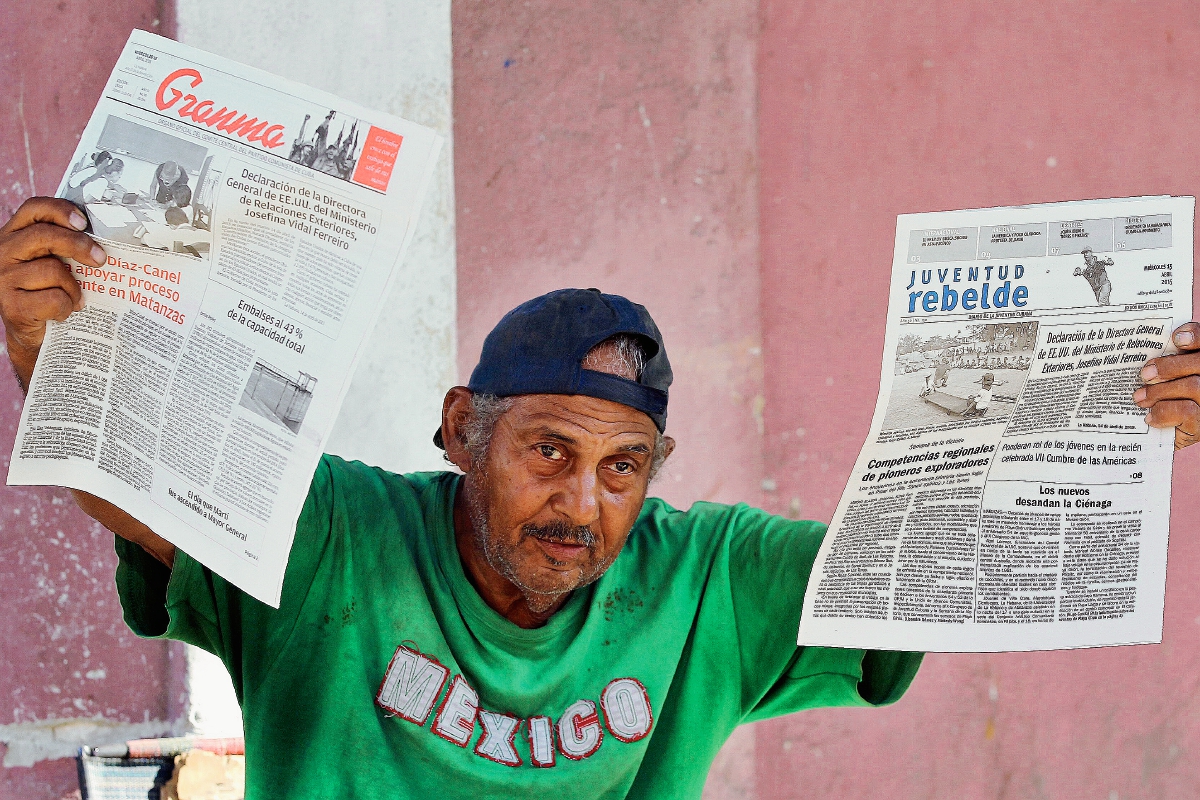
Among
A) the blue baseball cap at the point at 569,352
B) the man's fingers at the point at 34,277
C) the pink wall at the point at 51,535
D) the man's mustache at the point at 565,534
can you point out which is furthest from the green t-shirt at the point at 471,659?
the pink wall at the point at 51,535

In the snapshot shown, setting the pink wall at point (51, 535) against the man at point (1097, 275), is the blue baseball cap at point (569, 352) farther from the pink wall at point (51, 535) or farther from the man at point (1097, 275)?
the pink wall at point (51, 535)

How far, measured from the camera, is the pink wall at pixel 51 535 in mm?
2410

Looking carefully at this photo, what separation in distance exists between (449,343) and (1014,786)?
1675mm

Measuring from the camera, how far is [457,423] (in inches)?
81.6

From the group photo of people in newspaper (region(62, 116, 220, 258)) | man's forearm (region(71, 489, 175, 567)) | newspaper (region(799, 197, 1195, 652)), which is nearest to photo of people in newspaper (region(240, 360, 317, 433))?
photo of people in newspaper (region(62, 116, 220, 258))

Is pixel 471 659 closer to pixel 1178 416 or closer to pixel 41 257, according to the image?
pixel 41 257

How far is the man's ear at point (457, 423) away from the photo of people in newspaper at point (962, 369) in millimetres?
749

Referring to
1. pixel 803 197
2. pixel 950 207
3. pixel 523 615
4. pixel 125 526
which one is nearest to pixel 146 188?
pixel 125 526

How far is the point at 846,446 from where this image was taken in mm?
2879

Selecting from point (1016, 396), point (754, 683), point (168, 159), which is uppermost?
point (168, 159)

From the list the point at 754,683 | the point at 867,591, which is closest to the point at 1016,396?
the point at 867,591

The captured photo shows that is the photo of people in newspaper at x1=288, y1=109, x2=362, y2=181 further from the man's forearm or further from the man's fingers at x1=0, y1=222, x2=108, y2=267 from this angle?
the man's forearm

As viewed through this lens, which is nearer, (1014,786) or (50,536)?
(50,536)

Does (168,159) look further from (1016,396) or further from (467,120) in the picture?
(467,120)
